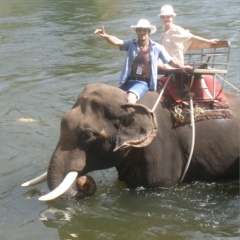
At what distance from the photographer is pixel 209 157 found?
583 centimetres

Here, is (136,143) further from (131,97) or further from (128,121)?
(131,97)

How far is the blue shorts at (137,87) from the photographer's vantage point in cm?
553

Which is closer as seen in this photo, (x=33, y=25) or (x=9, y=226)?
(x=9, y=226)

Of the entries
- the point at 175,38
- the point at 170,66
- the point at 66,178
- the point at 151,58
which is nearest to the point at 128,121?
the point at 66,178

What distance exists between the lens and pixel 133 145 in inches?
200

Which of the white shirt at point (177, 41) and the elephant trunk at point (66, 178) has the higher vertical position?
the white shirt at point (177, 41)

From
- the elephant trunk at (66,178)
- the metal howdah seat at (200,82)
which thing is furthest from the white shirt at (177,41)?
the elephant trunk at (66,178)

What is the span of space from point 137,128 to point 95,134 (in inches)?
14.7

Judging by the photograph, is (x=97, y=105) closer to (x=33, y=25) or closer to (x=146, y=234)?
(x=146, y=234)

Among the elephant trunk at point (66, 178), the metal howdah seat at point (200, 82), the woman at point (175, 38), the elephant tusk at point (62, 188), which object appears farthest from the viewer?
the woman at point (175, 38)

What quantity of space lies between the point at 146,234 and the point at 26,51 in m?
9.34

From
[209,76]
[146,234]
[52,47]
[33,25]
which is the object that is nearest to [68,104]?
[209,76]

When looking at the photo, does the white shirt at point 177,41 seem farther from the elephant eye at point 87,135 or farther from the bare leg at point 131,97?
the elephant eye at point 87,135

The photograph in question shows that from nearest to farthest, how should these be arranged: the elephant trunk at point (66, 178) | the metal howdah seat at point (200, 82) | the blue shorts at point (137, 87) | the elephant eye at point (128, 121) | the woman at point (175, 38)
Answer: the elephant trunk at point (66, 178)
the elephant eye at point (128, 121)
the blue shorts at point (137, 87)
the metal howdah seat at point (200, 82)
the woman at point (175, 38)
